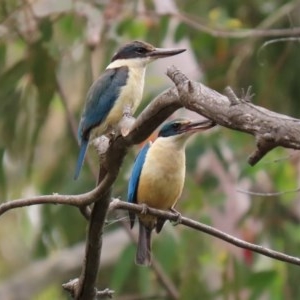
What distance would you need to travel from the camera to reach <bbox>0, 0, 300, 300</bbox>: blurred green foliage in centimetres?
521

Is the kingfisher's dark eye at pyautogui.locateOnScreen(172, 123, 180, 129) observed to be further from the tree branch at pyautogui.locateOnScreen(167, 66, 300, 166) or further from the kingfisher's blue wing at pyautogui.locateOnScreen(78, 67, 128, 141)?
the tree branch at pyautogui.locateOnScreen(167, 66, 300, 166)

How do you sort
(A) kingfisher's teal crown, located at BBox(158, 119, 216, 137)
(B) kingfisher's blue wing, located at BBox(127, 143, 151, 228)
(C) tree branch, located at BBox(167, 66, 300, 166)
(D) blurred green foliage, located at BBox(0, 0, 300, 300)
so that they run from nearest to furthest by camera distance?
(C) tree branch, located at BBox(167, 66, 300, 166)
(A) kingfisher's teal crown, located at BBox(158, 119, 216, 137)
(B) kingfisher's blue wing, located at BBox(127, 143, 151, 228)
(D) blurred green foliage, located at BBox(0, 0, 300, 300)

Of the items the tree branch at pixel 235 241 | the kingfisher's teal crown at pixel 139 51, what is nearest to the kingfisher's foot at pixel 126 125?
the tree branch at pixel 235 241

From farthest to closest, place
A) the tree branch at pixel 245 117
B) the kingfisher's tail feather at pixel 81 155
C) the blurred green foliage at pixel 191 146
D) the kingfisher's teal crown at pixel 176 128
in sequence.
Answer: the blurred green foliage at pixel 191 146
the kingfisher's tail feather at pixel 81 155
the kingfisher's teal crown at pixel 176 128
the tree branch at pixel 245 117

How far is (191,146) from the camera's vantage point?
20.2 ft

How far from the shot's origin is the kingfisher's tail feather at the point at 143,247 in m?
3.87

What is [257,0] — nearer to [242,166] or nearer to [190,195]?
[242,166]

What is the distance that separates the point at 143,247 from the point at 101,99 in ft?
1.62

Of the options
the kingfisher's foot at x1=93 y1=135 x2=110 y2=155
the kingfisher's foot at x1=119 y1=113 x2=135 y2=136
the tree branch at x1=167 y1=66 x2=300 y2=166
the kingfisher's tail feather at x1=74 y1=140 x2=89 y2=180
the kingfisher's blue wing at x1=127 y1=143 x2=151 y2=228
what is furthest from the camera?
the kingfisher's blue wing at x1=127 y1=143 x2=151 y2=228

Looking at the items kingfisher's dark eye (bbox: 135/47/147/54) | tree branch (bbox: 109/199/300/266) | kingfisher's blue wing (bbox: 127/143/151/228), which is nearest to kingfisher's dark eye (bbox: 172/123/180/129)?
kingfisher's blue wing (bbox: 127/143/151/228)

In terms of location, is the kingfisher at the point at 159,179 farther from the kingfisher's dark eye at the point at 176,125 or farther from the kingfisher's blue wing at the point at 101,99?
the kingfisher's blue wing at the point at 101,99

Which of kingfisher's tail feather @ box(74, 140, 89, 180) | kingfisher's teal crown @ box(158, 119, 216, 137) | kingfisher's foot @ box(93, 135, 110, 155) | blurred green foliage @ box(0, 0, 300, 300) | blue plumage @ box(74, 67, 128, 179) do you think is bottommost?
blurred green foliage @ box(0, 0, 300, 300)

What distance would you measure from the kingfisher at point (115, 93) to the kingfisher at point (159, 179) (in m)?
0.16

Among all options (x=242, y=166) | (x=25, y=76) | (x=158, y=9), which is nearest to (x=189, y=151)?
(x=242, y=166)
